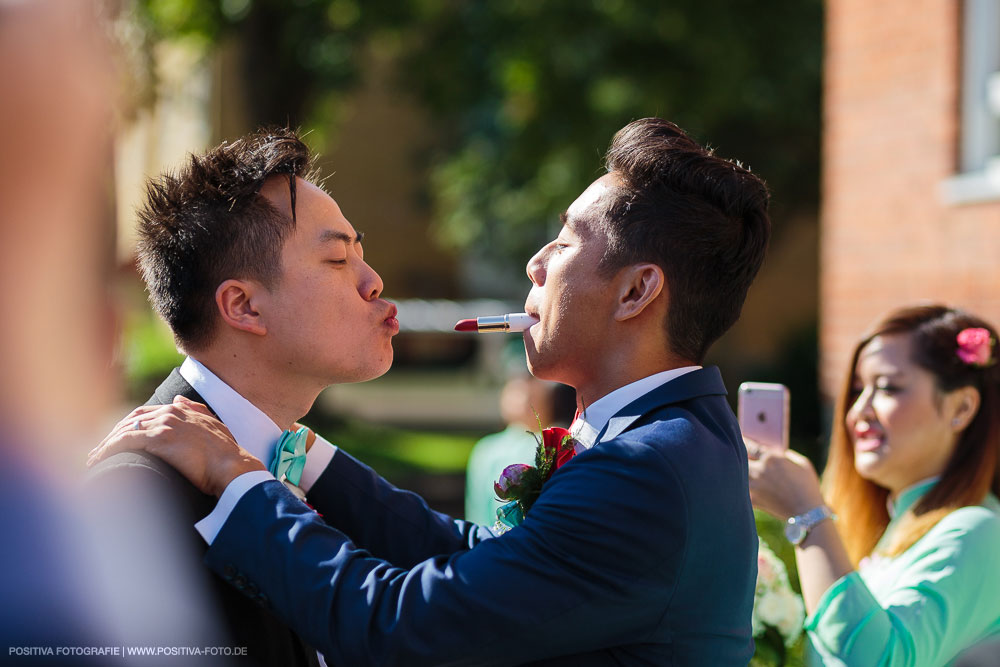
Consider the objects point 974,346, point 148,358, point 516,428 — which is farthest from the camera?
point 148,358

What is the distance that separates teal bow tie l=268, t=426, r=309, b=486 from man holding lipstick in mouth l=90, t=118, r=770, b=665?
0.74ft

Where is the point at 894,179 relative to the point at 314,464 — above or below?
above

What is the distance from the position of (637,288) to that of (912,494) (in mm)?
1527

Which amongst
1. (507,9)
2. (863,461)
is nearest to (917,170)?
(863,461)

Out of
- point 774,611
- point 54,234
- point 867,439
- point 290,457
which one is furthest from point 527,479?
point 867,439

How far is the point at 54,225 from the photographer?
43.9 inches

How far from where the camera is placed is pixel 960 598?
2.79 metres

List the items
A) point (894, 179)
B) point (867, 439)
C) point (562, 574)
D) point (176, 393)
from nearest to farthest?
1. point (562, 574)
2. point (176, 393)
3. point (867, 439)
4. point (894, 179)

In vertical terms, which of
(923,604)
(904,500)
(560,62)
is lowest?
(923,604)

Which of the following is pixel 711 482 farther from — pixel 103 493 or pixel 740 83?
pixel 740 83

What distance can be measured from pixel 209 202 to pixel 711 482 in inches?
48.0

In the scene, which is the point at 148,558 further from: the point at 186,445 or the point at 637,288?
the point at 637,288

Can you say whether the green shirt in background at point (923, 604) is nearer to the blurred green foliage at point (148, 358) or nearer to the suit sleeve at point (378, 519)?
the suit sleeve at point (378, 519)

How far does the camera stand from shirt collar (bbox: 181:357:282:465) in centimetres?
226
